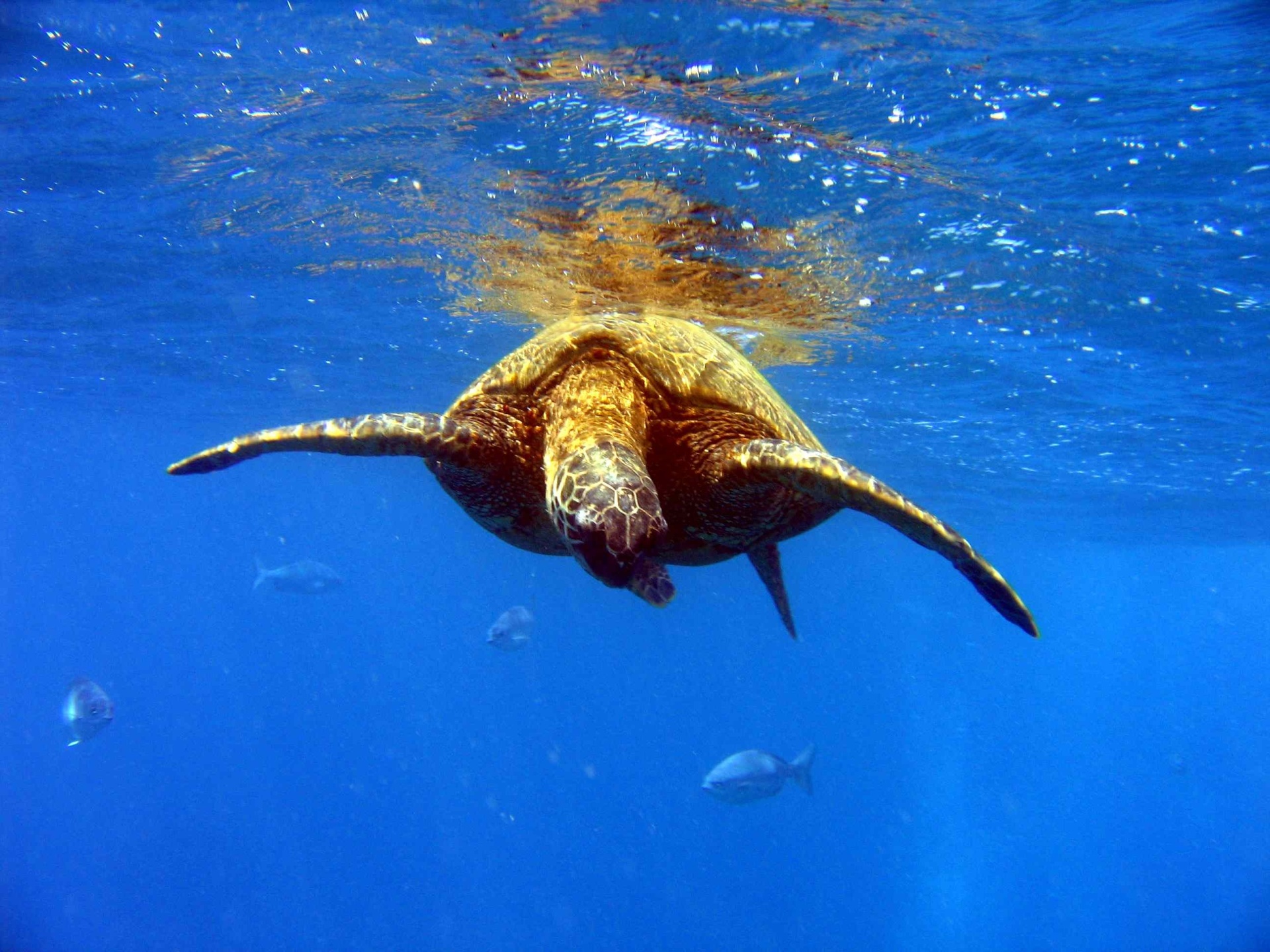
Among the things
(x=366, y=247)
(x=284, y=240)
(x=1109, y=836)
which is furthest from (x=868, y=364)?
(x=1109, y=836)

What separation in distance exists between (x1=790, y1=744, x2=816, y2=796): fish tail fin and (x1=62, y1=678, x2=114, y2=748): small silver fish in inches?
546

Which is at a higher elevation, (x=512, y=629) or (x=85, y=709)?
(x=85, y=709)

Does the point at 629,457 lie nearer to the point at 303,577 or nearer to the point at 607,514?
the point at 607,514

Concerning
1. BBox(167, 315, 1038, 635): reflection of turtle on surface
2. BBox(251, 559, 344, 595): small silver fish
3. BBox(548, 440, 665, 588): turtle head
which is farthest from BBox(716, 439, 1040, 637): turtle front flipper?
BBox(251, 559, 344, 595): small silver fish

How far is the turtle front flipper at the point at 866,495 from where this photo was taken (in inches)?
127

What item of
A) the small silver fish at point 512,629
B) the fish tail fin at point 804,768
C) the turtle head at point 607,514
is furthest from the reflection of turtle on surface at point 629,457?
the fish tail fin at point 804,768

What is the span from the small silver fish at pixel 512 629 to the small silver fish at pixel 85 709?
6.97 metres

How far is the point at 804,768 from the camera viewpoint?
1703 cm

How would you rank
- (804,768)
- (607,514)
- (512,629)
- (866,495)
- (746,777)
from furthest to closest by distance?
(804,768), (512,629), (746,777), (866,495), (607,514)

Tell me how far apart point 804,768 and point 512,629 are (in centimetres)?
809

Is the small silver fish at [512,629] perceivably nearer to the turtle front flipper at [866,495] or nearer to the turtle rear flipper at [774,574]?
the turtle rear flipper at [774,574]

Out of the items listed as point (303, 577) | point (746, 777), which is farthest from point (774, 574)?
point (303, 577)

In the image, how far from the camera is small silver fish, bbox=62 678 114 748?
12.3m

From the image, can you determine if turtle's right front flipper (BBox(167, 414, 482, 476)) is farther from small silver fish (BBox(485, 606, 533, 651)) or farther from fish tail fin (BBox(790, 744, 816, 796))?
fish tail fin (BBox(790, 744, 816, 796))
